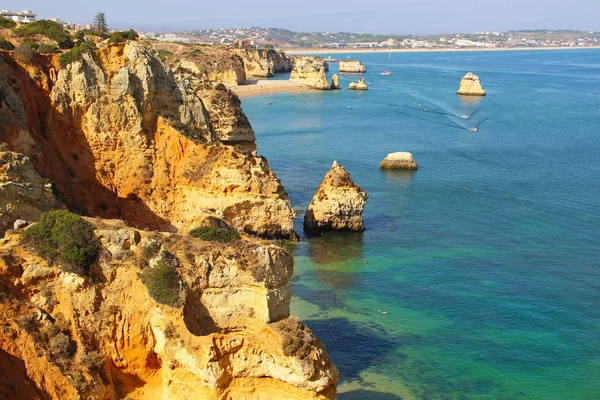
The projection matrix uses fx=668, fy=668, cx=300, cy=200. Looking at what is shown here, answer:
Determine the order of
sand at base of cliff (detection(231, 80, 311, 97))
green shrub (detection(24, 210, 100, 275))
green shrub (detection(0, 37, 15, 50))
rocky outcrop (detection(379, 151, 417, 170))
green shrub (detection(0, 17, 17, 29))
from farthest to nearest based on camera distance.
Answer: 1. sand at base of cliff (detection(231, 80, 311, 97))
2. rocky outcrop (detection(379, 151, 417, 170))
3. green shrub (detection(0, 17, 17, 29))
4. green shrub (detection(0, 37, 15, 50))
5. green shrub (detection(24, 210, 100, 275))

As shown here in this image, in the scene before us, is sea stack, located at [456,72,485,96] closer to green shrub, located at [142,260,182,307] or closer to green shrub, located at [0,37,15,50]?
green shrub, located at [0,37,15,50]

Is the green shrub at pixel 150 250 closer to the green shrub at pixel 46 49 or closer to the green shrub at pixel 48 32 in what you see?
the green shrub at pixel 46 49

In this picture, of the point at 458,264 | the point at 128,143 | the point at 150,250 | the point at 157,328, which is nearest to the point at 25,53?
the point at 128,143

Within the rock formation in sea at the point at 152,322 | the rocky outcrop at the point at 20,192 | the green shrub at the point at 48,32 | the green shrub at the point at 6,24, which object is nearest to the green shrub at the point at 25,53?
the green shrub at the point at 48,32

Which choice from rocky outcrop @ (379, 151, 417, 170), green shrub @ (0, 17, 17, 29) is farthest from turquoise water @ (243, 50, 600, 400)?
green shrub @ (0, 17, 17, 29)

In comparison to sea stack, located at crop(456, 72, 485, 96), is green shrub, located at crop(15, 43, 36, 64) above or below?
above

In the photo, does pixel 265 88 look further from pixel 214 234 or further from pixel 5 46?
pixel 214 234

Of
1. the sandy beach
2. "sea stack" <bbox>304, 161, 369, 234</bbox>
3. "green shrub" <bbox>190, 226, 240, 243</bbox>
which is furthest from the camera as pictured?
the sandy beach
